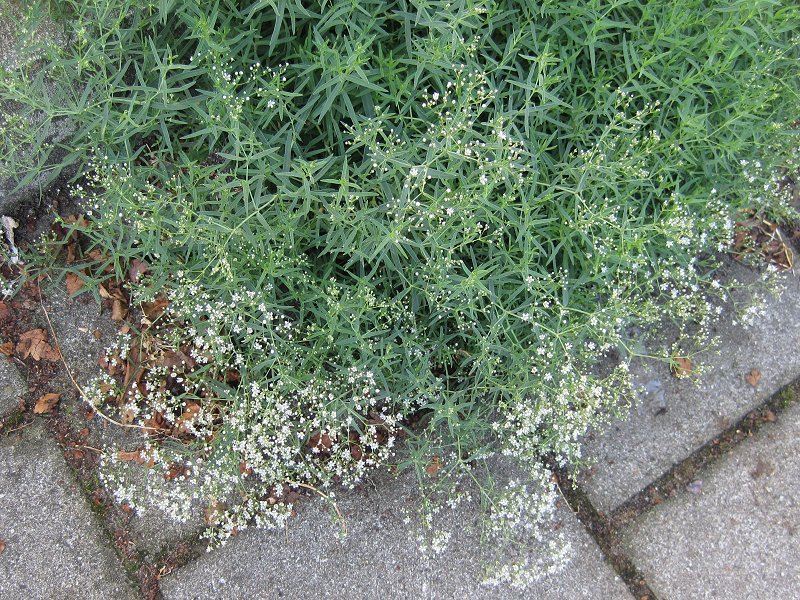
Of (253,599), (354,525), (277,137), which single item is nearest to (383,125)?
(277,137)

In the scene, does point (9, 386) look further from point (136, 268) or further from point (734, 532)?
point (734, 532)

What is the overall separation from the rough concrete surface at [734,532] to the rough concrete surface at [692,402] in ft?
0.62

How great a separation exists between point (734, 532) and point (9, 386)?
3806 mm

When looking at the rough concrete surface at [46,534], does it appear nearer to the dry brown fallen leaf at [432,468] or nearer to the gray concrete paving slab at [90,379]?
the gray concrete paving slab at [90,379]

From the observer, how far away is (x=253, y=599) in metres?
3.23

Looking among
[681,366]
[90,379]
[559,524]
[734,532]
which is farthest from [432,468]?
[90,379]

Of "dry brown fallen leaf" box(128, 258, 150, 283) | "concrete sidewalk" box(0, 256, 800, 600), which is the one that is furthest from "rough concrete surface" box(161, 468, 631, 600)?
"dry brown fallen leaf" box(128, 258, 150, 283)

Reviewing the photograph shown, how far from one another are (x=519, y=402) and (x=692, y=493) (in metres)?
1.33

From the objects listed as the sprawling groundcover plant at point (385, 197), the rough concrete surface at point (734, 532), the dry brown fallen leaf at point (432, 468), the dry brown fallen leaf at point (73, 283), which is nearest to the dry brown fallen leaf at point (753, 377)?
the rough concrete surface at point (734, 532)

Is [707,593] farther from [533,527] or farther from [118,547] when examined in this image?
[118,547]

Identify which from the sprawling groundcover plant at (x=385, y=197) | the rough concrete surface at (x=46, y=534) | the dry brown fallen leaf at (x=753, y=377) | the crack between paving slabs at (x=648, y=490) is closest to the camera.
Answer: the sprawling groundcover plant at (x=385, y=197)

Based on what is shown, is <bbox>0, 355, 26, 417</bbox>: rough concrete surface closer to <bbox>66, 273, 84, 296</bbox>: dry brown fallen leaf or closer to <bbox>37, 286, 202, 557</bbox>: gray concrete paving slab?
<bbox>37, 286, 202, 557</bbox>: gray concrete paving slab

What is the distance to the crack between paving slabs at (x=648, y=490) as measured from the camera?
→ 135 inches

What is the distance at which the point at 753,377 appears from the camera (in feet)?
12.1
